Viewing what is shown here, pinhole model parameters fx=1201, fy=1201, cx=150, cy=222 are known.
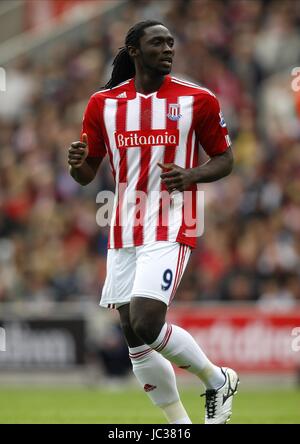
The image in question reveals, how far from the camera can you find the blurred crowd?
53.1ft

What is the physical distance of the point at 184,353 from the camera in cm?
744

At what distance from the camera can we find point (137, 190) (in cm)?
757

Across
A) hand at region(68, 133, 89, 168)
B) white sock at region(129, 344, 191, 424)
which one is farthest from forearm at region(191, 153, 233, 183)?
white sock at region(129, 344, 191, 424)

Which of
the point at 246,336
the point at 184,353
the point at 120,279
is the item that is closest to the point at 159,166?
the point at 120,279

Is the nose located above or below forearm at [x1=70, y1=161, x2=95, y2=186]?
above

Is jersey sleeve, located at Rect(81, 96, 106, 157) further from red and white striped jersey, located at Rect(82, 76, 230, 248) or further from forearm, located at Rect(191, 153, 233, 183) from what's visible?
forearm, located at Rect(191, 153, 233, 183)

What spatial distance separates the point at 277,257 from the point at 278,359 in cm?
137

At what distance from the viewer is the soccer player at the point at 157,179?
7469 mm

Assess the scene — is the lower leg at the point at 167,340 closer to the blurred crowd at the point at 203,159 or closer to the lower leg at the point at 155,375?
the lower leg at the point at 155,375

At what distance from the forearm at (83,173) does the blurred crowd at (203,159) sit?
831 centimetres

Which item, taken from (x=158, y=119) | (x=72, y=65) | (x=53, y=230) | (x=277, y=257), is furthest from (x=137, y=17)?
(x=158, y=119)

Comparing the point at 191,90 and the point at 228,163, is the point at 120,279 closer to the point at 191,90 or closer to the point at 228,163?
the point at 228,163

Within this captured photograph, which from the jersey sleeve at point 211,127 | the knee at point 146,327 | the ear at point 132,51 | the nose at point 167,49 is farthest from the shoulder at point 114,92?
the knee at point 146,327

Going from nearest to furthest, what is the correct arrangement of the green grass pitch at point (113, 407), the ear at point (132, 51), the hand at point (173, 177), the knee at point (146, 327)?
1. the knee at point (146, 327)
2. the hand at point (173, 177)
3. the ear at point (132, 51)
4. the green grass pitch at point (113, 407)
